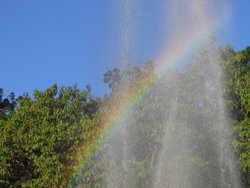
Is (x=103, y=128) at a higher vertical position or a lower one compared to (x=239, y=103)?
lower

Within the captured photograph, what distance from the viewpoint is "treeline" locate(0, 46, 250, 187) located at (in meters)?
12.3

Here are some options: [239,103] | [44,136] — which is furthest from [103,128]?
[239,103]

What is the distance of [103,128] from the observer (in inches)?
503

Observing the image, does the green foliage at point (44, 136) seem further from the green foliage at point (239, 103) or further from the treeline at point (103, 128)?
the green foliage at point (239, 103)

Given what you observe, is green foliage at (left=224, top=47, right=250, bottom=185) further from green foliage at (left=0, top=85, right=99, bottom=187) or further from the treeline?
green foliage at (left=0, top=85, right=99, bottom=187)

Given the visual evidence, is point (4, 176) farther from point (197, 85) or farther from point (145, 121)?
point (197, 85)

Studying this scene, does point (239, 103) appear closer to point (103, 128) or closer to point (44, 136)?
point (103, 128)

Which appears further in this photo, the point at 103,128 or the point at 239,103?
the point at 239,103

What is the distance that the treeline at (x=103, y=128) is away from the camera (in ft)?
40.4

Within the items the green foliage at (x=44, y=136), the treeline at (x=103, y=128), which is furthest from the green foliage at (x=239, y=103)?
the green foliage at (x=44, y=136)

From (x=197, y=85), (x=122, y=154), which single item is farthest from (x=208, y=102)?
(x=122, y=154)

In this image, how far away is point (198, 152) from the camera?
41.1 feet

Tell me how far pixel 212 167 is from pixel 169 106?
2.79m

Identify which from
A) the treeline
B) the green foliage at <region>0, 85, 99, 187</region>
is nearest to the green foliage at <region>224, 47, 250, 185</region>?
the treeline
